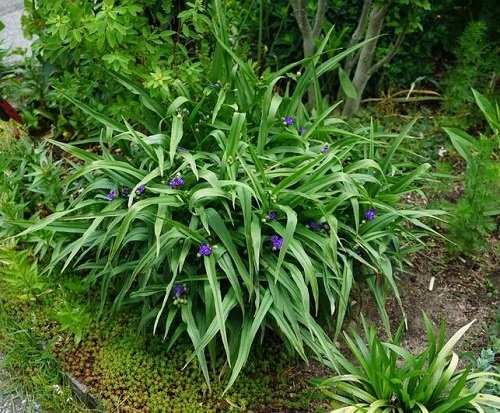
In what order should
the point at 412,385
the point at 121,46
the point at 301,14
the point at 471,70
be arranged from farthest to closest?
the point at 471,70 < the point at 301,14 < the point at 121,46 < the point at 412,385

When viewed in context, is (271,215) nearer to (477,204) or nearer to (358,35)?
(477,204)

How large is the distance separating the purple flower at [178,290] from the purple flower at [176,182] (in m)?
0.38

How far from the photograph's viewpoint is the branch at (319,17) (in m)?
3.57

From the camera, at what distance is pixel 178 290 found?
2617 mm

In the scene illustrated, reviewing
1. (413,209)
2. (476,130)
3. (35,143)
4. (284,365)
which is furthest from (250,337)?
(476,130)

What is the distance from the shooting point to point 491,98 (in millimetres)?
4000

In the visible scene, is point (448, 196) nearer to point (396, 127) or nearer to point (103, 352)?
point (396, 127)

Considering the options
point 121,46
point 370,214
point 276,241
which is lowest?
point 370,214

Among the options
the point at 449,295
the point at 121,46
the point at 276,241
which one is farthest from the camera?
the point at 449,295

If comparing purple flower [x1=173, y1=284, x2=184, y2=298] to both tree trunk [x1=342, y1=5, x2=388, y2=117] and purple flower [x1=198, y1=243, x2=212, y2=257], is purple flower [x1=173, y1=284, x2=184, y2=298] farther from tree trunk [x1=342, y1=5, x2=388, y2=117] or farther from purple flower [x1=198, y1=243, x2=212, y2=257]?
tree trunk [x1=342, y1=5, x2=388, y2=117]

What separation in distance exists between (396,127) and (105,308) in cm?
202

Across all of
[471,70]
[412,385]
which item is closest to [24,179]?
[412,385]

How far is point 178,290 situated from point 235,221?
0.35 meters

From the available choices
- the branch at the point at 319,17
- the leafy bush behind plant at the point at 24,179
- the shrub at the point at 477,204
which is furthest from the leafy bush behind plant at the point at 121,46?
the shrub at the point at 477,204
